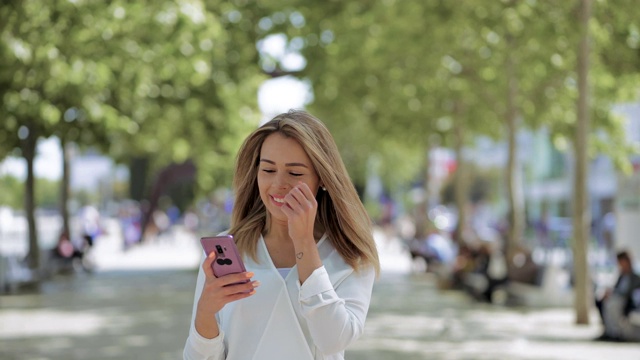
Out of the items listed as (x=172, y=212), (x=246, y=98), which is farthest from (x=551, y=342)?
(x=172, y=212)

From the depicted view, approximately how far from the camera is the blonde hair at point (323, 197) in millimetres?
4082

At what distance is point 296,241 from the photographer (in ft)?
12.8

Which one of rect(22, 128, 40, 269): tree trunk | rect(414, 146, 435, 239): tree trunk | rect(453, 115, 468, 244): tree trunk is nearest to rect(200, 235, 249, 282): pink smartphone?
rect(22, 128, 40, 269): tree trunk

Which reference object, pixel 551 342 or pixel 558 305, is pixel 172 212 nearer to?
pixel 558 305

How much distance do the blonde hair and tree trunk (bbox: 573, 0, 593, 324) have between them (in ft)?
51.8

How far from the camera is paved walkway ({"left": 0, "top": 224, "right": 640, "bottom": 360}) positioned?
15398 millimetres

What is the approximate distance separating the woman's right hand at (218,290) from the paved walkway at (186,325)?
1076 cm

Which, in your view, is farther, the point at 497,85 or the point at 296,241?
the point at 497,85

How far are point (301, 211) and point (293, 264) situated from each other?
12.4 inches

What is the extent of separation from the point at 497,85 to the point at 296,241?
2588cm

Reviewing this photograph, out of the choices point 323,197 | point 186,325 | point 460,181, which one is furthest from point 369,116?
point 323,197

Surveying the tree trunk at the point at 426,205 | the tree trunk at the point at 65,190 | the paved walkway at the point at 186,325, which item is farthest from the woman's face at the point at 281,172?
the tree trunk at the point at 426,205

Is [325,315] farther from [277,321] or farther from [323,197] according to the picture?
[323,197]

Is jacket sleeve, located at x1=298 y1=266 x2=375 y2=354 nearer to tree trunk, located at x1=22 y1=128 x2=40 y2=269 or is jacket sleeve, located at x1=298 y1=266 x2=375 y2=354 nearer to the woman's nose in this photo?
the woman's nose
